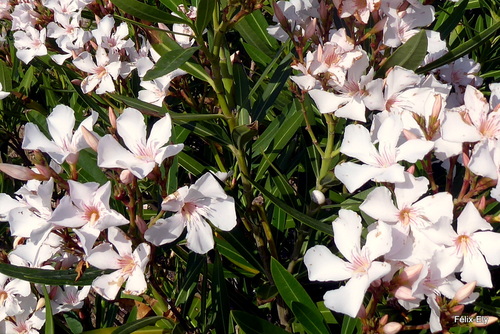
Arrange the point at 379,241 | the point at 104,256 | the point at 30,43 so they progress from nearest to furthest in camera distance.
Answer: the point at 379,241 → the point at 104,256 → the point at 30,43

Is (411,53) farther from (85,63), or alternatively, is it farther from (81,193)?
(85,63)

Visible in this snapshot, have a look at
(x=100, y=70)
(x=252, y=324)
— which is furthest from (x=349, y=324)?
(x=100, y=70)

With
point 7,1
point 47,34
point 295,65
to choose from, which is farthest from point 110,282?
point 7,1

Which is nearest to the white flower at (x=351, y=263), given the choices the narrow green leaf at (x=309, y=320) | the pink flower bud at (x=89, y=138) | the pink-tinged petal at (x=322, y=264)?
the pink-tinged petal at (x=322, y=264)

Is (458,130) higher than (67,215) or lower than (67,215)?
higher

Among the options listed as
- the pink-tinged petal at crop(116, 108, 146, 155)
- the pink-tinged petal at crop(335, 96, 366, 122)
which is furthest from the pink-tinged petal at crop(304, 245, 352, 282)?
the pink-tinged petal at crop(116, 108, 146, 155)

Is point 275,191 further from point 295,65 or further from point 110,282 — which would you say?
point 110,282
